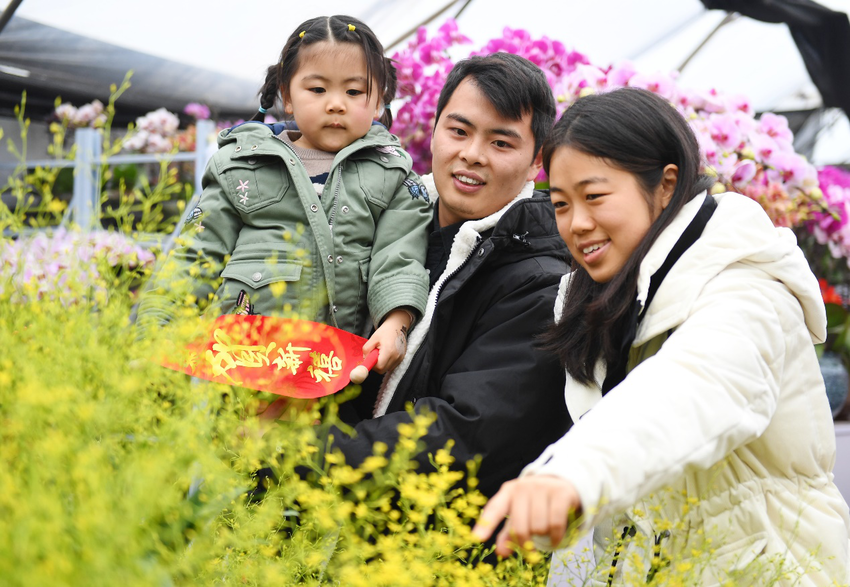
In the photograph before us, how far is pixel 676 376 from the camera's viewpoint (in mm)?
1035

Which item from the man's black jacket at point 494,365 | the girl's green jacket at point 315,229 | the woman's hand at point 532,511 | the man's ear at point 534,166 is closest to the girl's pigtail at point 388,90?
the girl's green jacket at point 315,229

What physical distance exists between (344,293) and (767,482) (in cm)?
89

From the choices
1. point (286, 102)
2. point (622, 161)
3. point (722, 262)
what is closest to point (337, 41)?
point (286, 102)

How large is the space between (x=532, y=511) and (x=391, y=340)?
764 millimetres

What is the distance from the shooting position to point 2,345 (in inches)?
34.9

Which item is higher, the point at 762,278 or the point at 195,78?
the point at 762,278

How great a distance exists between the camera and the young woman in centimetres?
96

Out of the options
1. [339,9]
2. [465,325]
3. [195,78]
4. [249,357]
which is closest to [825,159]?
[339,9]

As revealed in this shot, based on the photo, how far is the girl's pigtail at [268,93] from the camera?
6.68 feet

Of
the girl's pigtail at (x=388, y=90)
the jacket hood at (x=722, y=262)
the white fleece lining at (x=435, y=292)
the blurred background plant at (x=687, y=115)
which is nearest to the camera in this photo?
the jacket hood at (x=722, y=262)

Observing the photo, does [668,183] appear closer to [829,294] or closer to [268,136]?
[268,136]

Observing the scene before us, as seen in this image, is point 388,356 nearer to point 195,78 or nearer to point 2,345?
point 2,345

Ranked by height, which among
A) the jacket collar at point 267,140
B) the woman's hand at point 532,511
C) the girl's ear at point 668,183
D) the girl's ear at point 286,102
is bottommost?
the woman's hand at point 532,511

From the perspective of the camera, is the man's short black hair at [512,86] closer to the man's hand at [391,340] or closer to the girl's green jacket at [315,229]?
the girl's green jacket at [315,229]
